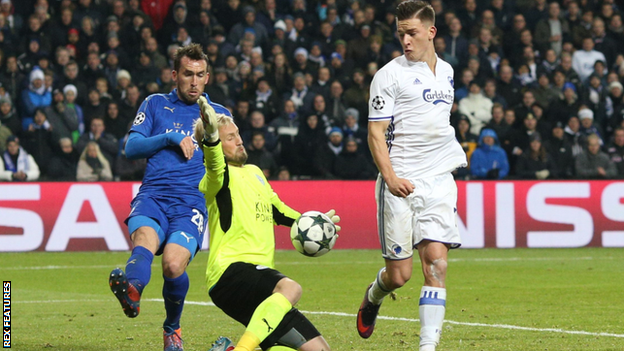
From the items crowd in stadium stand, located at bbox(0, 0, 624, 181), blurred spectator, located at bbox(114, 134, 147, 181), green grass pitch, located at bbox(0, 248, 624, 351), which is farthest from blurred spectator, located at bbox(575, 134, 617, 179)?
blurred spectator, located at bbox(114, 134, 147, 181)

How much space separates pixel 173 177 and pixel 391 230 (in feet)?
5.58

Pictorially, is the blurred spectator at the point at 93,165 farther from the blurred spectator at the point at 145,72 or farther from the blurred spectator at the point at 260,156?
the blurred spectator at the point at 260,156

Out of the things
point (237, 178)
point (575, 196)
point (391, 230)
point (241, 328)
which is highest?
point (237, 178)

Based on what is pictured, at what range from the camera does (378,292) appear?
24.2ft

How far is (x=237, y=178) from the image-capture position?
6.23m

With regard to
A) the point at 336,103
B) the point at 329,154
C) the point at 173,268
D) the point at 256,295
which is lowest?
the point at 329,154

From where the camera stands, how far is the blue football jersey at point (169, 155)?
7242 millimetres

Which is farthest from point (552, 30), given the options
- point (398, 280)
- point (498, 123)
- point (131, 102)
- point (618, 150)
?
point (398, 280)

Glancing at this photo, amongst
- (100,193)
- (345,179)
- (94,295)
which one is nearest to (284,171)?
(345,179)

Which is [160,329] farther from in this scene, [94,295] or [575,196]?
[575,196]

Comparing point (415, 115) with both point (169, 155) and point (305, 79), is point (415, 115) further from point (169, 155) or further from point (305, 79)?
point (305, 79)

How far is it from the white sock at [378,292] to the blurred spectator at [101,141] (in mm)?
9784

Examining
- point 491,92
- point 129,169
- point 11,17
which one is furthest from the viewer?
point 11,17

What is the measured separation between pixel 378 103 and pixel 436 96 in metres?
0.42
